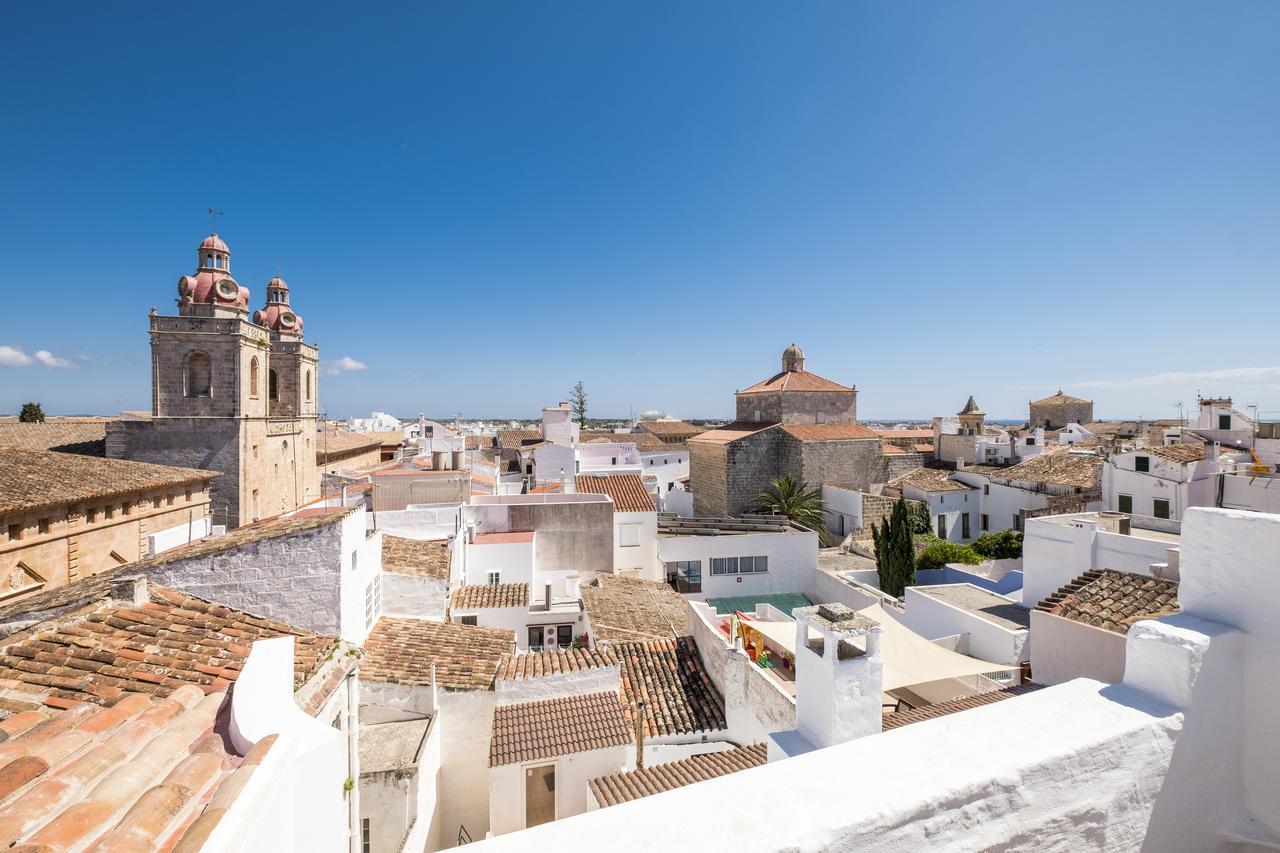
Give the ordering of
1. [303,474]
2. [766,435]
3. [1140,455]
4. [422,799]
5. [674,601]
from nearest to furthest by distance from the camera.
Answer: [422,799] < [674,601] < [1140,455] < [303,474] < [766,435]

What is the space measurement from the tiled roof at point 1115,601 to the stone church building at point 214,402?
70.7 feet

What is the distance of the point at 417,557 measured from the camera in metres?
10.9

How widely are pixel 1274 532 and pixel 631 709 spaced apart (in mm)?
7295

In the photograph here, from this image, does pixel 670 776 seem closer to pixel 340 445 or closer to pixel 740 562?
pixel 740 562

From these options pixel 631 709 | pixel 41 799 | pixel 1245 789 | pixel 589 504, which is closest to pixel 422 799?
pixel 631 709

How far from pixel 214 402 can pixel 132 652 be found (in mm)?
18690

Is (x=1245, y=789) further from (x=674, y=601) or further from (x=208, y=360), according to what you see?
(x=208, y=360)

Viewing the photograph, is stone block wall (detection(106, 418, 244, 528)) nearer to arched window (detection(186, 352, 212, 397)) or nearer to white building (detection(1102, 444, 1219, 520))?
arched window (detection(186, 352, 212, 397))

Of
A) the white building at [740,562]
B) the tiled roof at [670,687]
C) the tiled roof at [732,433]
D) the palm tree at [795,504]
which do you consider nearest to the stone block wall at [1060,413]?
the tiled roof at [732,433]

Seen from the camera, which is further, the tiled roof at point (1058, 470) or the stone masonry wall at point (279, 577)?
the tiled roof at point (1058, 470)

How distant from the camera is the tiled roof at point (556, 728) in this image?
22.5 ft

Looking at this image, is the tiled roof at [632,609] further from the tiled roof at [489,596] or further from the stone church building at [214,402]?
the stone church building at [214,402]

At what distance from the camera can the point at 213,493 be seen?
19031 millimetres

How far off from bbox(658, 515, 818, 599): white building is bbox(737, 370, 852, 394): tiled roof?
13.9 metres
